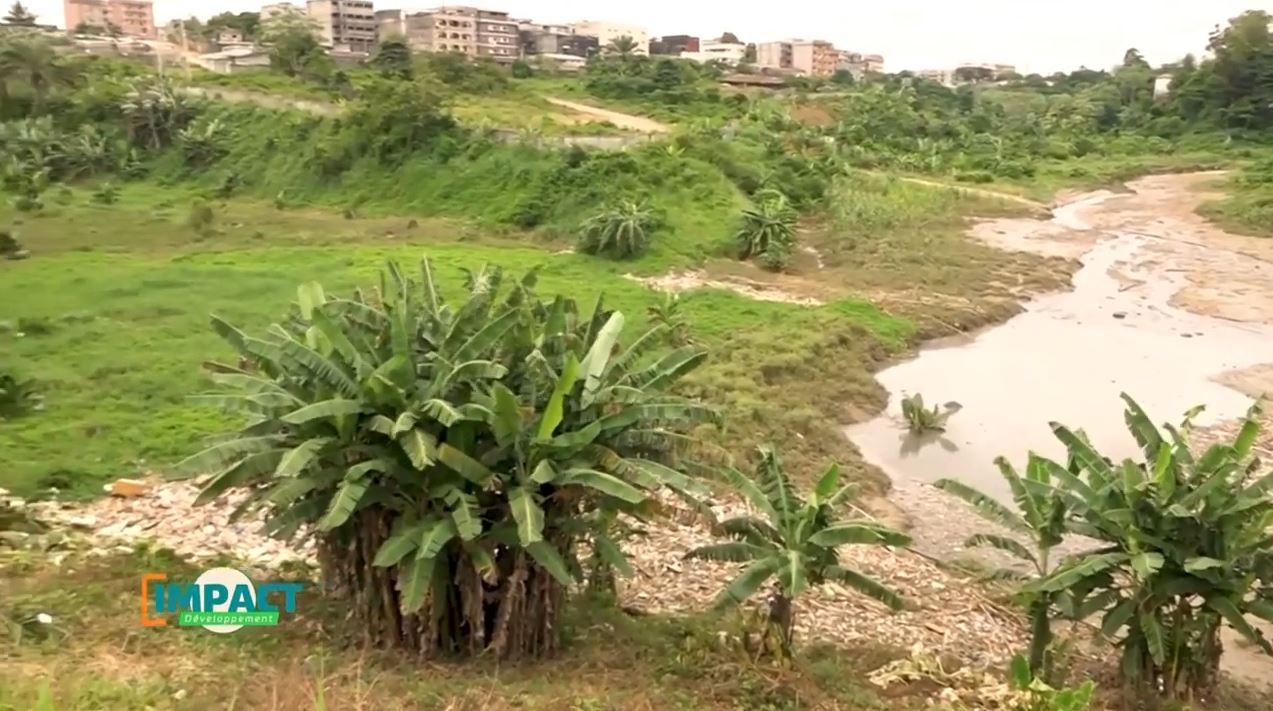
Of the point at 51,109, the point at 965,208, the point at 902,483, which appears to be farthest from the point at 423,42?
the point at 902,483

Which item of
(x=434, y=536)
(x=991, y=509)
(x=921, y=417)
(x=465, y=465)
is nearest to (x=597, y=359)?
(x=465, y=465)

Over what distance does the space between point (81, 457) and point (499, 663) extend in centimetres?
612

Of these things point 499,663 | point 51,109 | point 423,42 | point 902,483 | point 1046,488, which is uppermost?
point 423,42

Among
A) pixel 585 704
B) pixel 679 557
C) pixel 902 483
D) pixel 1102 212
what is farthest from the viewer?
pixel 1102 212

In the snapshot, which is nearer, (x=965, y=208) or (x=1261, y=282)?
(x=1261, y=282)

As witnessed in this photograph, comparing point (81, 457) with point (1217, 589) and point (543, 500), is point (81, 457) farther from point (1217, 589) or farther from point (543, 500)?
point (1217, 589)

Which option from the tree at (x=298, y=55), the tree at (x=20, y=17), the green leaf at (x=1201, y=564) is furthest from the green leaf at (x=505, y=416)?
the tree at (x=20, y=17)

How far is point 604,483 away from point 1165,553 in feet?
12.5

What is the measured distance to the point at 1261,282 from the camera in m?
25.1

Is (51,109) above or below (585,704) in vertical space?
above

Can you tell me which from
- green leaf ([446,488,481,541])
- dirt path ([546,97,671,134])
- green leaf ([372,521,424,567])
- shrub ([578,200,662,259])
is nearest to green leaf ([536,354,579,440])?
green leaf ([446,488,481,541])

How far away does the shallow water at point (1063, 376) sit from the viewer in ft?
47.9

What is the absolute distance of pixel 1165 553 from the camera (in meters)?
7.11

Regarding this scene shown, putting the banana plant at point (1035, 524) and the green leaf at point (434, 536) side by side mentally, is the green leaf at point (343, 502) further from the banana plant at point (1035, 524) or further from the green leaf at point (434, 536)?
the banana plant at point (1035, 524)
